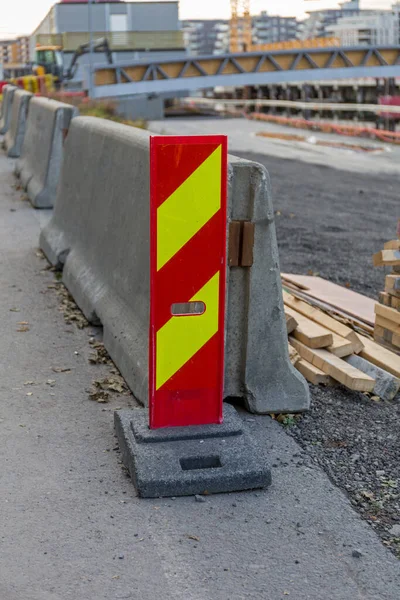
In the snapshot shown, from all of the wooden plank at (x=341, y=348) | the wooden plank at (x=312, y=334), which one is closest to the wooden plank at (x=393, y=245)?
the wooden plank at (x=312, y=334)

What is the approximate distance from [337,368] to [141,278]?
1235 mm

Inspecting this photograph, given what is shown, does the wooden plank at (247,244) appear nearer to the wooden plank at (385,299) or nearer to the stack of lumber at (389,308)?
the stack of lumber at (389,308)

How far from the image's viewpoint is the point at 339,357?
5.60 m

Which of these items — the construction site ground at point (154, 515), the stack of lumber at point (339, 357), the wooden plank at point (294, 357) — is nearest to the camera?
the construction site ground at point (154, 515)

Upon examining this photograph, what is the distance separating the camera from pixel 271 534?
3.50 metres

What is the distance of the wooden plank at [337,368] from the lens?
198 inches

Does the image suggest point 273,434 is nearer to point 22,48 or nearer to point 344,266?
point 344,266

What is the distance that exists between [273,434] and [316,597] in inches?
56.7

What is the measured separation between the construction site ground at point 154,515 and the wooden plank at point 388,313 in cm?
105

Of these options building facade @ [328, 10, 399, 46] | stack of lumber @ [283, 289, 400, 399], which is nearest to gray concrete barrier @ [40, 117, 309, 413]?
stack of lumber @ [283, 289, 400, 399]

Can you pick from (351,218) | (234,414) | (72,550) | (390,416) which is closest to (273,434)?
(234,414)

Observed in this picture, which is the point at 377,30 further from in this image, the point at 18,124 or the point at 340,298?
the point at 340,298

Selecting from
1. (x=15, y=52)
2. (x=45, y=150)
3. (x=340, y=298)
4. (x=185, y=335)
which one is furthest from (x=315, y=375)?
Answer: (x=15, y=52)

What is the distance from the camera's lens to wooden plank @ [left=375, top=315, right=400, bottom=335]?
603cm
